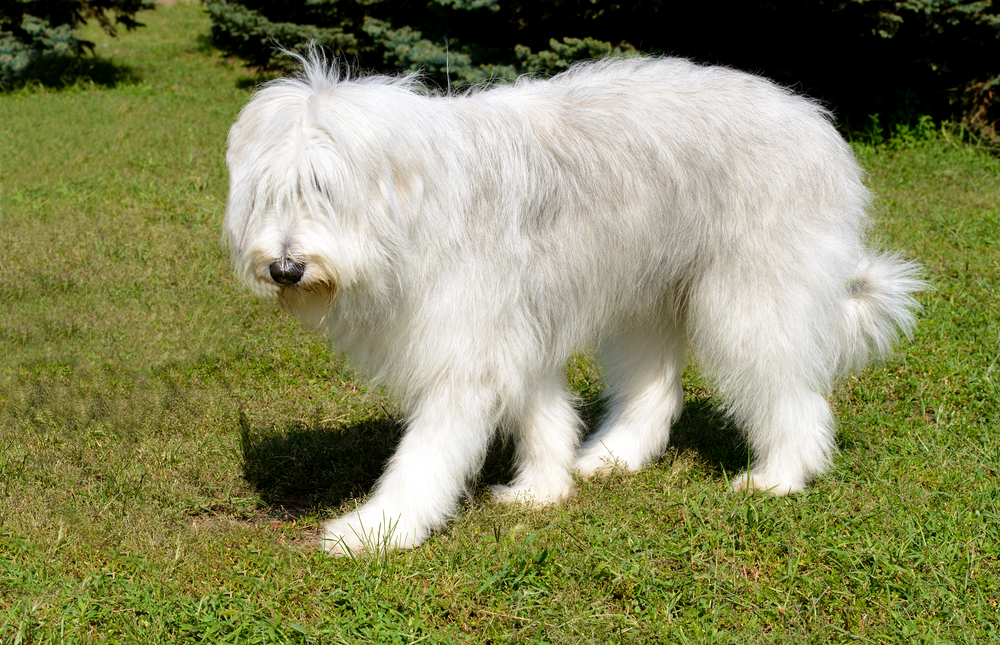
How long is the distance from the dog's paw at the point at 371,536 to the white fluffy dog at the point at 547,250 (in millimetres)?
12

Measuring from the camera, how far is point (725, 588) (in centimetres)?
344

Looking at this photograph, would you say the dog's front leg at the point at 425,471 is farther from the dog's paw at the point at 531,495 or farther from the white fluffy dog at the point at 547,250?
the dog's paw at the point at 531,495

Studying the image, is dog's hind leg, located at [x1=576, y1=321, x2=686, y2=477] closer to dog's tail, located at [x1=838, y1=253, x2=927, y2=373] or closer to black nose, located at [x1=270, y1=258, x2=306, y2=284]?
dog's tail, located at [x1=838, y1=253, x2=927, y2=373]

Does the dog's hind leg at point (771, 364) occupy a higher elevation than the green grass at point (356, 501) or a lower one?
higher

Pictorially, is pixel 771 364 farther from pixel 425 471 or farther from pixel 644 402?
pixel 425 471

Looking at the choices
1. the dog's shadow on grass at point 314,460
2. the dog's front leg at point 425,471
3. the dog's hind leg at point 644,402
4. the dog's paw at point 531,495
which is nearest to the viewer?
the dog's front leg at point 425,471

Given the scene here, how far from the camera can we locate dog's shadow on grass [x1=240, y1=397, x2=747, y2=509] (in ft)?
14.3

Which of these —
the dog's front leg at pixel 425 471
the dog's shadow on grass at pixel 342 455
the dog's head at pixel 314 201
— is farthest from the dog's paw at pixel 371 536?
the dog's head at pixel 314 201

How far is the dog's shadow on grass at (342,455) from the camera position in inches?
171

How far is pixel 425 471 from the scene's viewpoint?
3.62 meters

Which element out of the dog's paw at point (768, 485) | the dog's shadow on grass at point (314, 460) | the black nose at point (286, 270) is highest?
the black nose at point (286, 270)

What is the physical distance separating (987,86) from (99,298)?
8680 mm

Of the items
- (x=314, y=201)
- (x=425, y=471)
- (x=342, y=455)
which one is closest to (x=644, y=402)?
(x=425, y=471)

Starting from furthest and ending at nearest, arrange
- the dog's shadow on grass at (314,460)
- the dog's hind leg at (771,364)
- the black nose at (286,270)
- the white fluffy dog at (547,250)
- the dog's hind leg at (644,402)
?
1. the dog's hind leg at (644,402)
2. the dog's shadow on grass at (314,460)
3. the dog's hind leg at (771,364)
4. the white fluffy dog at (547,250)
5. the black nose at (286,270)
